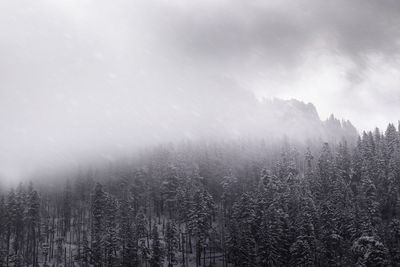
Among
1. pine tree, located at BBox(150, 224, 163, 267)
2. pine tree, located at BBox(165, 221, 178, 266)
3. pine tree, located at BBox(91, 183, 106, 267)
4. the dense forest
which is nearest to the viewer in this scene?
pine tree, located at BBox(150, 224, 163, 267)

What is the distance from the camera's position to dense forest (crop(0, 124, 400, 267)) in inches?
3223

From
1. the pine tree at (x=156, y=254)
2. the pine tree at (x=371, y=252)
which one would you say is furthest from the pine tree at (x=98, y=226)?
the pine tree at (x=371, y=252)

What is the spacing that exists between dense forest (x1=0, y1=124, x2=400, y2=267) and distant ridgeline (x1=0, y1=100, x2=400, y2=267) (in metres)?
0.28

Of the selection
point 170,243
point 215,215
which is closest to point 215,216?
point 215,215

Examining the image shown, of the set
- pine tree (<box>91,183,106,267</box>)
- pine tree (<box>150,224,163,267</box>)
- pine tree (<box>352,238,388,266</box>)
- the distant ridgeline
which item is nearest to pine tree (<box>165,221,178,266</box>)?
the distant ridgeline

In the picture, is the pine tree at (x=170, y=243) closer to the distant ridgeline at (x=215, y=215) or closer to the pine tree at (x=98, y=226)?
the distant ridgeline at (x=215, y=215)

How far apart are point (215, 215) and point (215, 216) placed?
329 mm

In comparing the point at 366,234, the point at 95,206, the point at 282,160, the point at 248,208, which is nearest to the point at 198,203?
the point at 248,208

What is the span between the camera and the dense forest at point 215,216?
269 feet

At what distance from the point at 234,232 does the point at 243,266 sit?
7.86m

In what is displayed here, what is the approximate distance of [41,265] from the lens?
305 feet

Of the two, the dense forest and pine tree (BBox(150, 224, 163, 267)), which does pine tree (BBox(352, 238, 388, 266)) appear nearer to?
the dense forest

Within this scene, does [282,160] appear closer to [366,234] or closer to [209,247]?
[209,247]

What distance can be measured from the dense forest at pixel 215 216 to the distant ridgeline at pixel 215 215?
28cm
